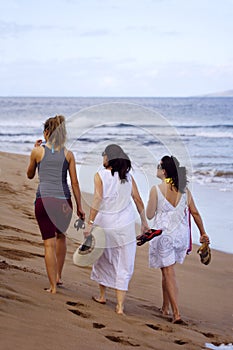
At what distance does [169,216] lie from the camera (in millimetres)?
6309

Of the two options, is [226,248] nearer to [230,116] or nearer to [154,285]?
[154,285]

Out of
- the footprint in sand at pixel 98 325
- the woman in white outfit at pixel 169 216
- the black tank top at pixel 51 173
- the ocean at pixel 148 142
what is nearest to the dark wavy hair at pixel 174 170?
the woman in white outfit at pixel 169 216

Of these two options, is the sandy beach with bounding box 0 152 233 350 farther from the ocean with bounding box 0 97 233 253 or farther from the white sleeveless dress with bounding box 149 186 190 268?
the ocean with bounding box 0 97 233 253

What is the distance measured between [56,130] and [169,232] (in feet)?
4.74

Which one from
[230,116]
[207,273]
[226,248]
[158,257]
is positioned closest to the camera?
[158,257]

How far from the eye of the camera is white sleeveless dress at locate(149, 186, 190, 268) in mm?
6277

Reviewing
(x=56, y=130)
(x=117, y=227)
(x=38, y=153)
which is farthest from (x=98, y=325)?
(x=56, y=130)

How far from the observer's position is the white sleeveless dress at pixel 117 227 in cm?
600

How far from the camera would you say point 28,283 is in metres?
6.13

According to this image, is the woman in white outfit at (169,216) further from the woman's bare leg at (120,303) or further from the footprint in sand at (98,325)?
the footprint in sand at (98,325)

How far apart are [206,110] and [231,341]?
220ft

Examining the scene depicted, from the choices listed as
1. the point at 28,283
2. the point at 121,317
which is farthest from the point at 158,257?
the point at 28,283

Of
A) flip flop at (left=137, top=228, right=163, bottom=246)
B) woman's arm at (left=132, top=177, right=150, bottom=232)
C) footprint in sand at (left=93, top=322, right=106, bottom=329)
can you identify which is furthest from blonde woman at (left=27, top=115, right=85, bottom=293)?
footprint in sand at (left=93, top=322, right=106, bottom=329)

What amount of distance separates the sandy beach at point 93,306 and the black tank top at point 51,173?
0.88 meters
